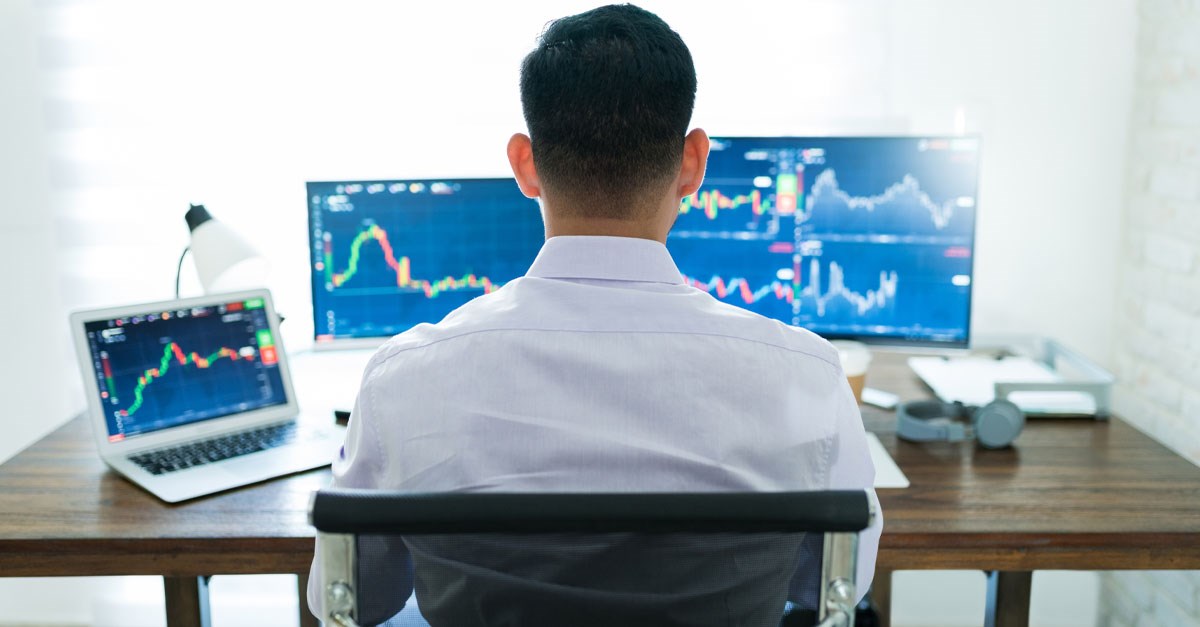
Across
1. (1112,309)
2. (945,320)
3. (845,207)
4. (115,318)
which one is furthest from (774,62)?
(115,318)

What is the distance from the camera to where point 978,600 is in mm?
2613

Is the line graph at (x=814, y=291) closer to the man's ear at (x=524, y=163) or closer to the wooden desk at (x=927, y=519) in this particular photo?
the wooden desk at (x=927, y=519)

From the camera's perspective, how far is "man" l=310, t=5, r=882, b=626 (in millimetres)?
893

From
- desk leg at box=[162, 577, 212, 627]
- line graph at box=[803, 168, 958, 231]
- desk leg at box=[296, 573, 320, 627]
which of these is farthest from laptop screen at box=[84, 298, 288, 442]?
line graph at box=[803, 168, 958, 231]

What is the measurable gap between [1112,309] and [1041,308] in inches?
6.4

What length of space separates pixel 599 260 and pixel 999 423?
35.8 inches

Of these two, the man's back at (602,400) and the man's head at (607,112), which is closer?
the man's back at (602,400)

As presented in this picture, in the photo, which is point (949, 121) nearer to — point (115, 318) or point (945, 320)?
point (945, 320)

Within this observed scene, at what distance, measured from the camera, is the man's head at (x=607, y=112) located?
1062 mm

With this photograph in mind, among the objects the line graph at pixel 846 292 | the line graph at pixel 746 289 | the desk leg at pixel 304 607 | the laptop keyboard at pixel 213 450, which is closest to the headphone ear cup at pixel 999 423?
the line graph at pixel 846 292

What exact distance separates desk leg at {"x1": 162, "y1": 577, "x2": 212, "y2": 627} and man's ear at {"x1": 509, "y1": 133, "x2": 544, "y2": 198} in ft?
3.34

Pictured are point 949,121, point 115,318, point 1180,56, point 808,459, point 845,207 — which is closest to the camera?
point 808,459

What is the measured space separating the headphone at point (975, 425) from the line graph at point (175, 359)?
109 centimetres

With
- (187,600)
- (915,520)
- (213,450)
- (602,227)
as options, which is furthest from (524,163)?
(187,600)
